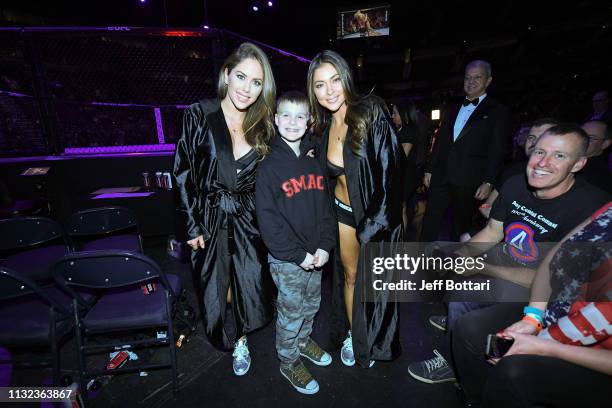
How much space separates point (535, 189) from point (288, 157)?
1.65 m

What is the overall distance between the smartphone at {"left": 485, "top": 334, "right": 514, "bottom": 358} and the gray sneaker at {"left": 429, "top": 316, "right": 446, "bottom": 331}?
127 cm

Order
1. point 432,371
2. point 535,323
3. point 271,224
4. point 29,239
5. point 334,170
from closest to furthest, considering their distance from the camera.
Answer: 1. point 535,323
2. point 271,224
3. point 334,170
4. point 432,371
5. point 29,239

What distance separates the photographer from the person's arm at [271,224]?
69.7 inches

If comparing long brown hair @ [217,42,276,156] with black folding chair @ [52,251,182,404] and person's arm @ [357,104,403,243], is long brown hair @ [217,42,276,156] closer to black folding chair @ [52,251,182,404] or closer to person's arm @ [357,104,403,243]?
person's arm @ [357,104,403,243]

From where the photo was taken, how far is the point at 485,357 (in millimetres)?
1611

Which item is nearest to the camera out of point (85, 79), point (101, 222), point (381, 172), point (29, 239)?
point (381, 172)

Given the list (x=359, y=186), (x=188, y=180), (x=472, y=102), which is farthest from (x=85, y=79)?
(x=472, y=102)

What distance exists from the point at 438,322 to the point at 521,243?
47.8 inches

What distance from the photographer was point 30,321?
1908 millimetres

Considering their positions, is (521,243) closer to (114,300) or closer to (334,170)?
(334,170)

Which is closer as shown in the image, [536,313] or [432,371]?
[536,313]

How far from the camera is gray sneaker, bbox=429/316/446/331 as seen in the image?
272 centimetres

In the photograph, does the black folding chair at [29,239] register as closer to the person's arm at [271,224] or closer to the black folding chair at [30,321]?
the black folding chair at [30,321]

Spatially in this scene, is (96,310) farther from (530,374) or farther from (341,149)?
(530,374)
